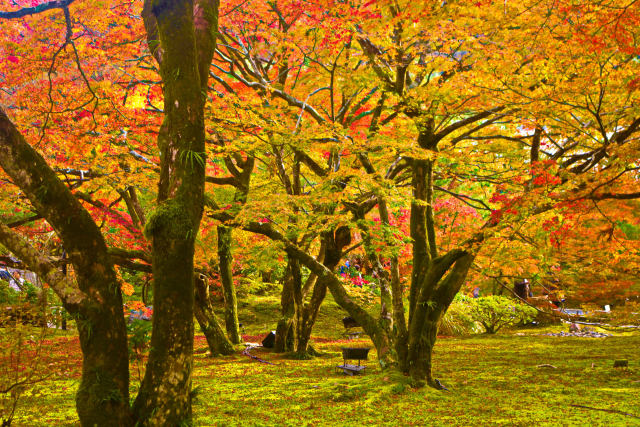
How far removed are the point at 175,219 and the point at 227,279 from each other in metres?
8.35

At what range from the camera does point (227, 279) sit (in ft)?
39.7

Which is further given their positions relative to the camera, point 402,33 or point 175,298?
point 402,33

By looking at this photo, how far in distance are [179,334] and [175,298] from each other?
33 cm

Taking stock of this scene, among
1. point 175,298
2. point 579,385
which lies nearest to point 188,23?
point 175,298

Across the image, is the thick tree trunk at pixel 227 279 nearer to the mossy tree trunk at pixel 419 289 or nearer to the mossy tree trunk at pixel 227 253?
the mossy tree trunk at pixel 227 253

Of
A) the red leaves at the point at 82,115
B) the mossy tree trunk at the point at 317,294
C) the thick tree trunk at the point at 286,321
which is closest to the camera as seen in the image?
the mossy tree trunk at the point at 317,294

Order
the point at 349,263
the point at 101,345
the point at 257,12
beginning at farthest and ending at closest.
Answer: the point at 349,263, the point at 257,12, the point at 101,345

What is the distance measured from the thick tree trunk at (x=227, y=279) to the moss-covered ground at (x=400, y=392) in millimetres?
988

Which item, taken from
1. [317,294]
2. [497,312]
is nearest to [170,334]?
[317,294]

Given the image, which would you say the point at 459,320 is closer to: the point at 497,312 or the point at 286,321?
the point at 497,312

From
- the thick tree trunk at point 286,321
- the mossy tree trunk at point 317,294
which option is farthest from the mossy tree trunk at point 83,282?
the thick tree trunk at point 286,321

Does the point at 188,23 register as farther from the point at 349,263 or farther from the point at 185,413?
the point at 349,263

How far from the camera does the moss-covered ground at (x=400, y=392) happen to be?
5668 millimetres

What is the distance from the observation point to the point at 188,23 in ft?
14.1
